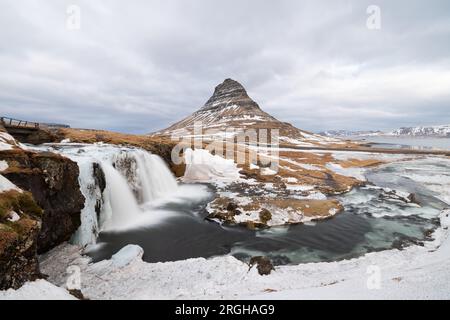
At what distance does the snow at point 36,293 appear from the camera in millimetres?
11047

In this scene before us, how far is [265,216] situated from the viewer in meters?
31.1

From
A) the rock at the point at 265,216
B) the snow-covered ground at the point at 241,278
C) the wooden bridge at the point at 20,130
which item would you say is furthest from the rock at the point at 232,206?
the wooden bridge at the point at 20,130

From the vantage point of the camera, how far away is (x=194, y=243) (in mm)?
25391

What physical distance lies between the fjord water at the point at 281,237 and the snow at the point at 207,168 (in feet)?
71.5

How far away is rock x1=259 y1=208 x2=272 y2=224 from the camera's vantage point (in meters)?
30.7

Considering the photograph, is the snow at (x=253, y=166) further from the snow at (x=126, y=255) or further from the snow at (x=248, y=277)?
the snow at (x=126, y=255)

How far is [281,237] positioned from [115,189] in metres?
19.9

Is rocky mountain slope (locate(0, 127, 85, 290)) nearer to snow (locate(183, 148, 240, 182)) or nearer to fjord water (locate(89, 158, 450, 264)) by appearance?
fjord water (locate(89, 158, 450, 264))

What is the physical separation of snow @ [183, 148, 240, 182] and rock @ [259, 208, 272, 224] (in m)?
26.5

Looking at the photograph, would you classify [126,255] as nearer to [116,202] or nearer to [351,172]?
[116,202]

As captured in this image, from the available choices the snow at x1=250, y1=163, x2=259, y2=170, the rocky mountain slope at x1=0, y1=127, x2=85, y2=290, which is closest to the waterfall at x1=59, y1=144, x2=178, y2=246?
the rocky mountain slope at x1=0, y1=127, x2=85, y2=290
